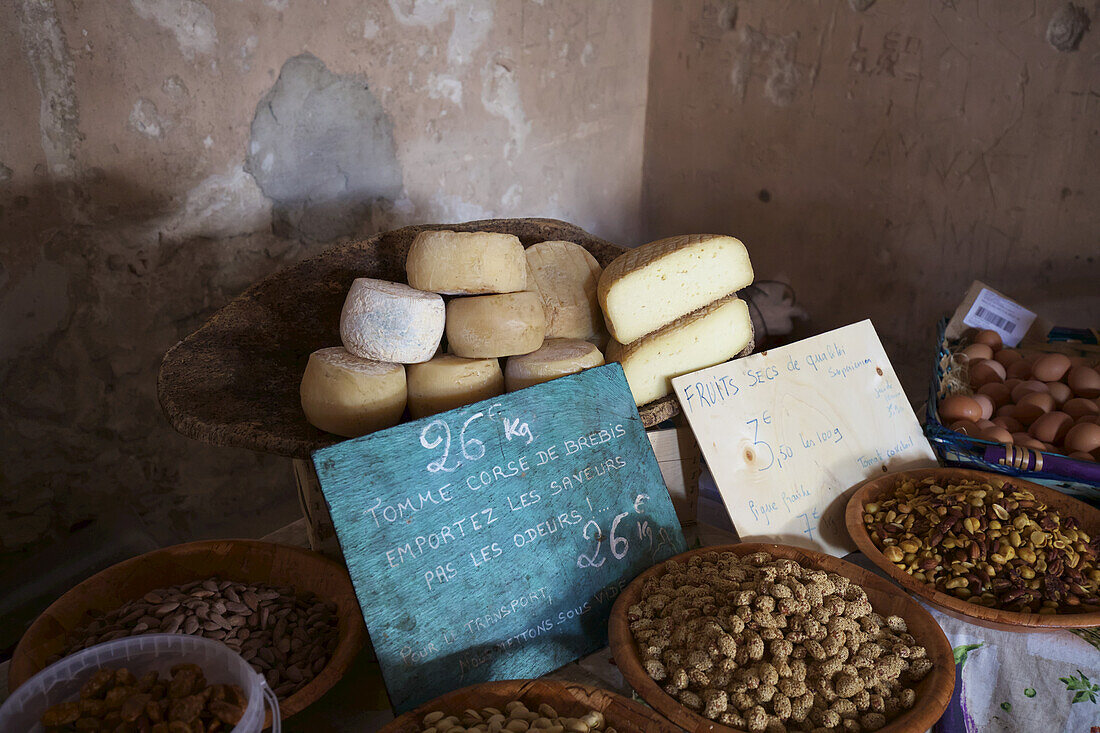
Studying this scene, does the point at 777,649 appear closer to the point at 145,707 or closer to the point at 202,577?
the point at 145,707

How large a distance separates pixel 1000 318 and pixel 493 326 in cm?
131

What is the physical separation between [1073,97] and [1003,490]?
1.33m

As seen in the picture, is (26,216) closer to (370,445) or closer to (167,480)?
(167,480)

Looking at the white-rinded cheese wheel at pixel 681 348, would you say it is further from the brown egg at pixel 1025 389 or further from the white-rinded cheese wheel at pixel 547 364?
the brown egg at pixel 1025 389

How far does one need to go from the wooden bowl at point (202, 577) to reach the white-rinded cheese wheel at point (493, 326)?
41cm

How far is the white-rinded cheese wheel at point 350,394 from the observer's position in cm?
114

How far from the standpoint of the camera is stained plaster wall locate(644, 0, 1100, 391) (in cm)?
201

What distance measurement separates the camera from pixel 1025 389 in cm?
153

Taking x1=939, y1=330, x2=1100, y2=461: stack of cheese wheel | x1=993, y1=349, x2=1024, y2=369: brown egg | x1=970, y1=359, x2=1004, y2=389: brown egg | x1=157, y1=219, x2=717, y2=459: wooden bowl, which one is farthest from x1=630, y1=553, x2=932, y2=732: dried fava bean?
x1=993, y1=349, x2=1024, y2=369: brown egg

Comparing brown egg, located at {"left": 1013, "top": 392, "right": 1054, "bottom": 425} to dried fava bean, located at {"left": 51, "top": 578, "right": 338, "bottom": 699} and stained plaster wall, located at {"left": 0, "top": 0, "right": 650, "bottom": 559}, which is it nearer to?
dried fava bean, located at {"left": 51, "top": 578, "right": 338, "bottom": 699}

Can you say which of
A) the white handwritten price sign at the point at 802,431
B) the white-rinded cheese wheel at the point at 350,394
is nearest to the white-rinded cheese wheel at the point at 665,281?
the white handwritten price sign at the point at 802,431

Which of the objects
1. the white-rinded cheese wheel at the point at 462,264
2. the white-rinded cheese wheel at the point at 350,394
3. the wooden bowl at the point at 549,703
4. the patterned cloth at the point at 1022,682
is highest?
the white-rinded cheese wheel at the point at 462,264

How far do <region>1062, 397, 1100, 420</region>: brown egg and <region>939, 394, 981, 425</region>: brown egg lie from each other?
0.59 feet

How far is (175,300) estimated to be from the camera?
6.09ft
